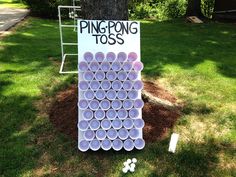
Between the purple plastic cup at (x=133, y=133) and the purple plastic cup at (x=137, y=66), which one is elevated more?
the purple plastic cup at (x=137, y=66)

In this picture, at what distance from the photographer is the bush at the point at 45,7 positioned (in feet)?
60.7

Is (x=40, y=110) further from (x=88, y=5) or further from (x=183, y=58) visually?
(x=183, y=58)

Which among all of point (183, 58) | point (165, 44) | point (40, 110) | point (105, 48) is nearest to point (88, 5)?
point (105, 48)

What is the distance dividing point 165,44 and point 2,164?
749cm

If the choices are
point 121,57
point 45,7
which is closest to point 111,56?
point 121,57

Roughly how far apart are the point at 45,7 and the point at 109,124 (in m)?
14.5

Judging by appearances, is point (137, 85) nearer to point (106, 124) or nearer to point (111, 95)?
point (111, 95)

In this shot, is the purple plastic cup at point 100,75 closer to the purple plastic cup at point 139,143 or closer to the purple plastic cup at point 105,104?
the purple plastic cup at point 105,104

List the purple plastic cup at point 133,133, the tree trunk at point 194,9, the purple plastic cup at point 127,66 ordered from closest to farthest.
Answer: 1. the purple plastic cup at point 133,133
2. the purple plastic cup at point 127,66
3. the tree trunk at point 194,9

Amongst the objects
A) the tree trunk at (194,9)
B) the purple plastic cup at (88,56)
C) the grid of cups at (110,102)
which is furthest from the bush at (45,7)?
the grid of cups at (110,102)

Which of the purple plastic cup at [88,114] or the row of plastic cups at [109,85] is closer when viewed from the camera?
the purple plastic cup at [88,114]

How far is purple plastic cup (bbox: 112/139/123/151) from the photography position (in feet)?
16.7

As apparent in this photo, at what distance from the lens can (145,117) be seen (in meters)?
5.89

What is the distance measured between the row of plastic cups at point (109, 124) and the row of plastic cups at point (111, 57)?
0.84 meters
